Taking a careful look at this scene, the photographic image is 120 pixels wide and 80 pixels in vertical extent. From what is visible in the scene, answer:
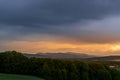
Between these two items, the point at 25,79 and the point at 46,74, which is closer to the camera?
the point at 25,79

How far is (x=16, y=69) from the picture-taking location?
4478cm

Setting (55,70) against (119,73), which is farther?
(119,73)

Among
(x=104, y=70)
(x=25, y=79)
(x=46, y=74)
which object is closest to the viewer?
(x=25, y=79)

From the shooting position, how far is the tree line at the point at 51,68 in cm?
4450

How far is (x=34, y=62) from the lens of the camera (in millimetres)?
45125

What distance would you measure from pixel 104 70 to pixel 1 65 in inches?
447

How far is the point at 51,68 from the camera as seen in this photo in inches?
1768

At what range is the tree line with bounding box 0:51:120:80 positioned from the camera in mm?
44500

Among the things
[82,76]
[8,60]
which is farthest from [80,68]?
[8,60]

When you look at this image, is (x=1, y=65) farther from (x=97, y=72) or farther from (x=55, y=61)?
(x=97, y=72)

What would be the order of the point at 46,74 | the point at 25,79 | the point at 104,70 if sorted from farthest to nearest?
the point at 104,70 < the point at 46,74 < the point at 25,79

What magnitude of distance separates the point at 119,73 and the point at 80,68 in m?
4.74

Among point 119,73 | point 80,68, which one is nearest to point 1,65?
point 80,68

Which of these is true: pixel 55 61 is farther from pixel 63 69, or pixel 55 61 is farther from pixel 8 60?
pixel 8 60
